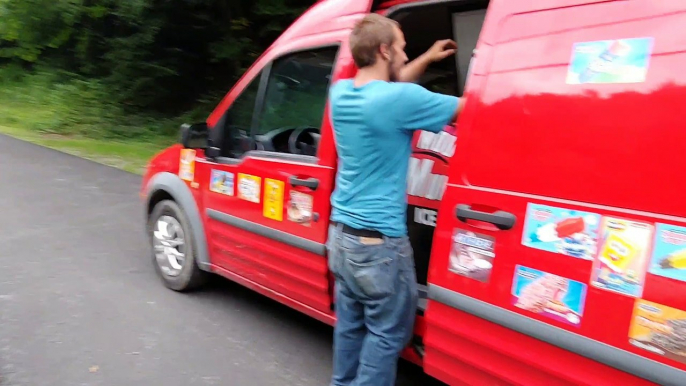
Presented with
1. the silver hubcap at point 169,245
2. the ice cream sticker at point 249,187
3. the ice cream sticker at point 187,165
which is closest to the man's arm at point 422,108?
the ice cream sticker at point 249,187

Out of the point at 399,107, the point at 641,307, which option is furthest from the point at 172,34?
the point at 641,307

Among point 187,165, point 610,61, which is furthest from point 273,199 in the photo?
point 610,61

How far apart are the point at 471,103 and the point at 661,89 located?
2.49 feet

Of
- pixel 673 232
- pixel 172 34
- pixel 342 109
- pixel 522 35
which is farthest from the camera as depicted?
pixel 172 34

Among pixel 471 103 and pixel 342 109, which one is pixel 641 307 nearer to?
pixel 471 103

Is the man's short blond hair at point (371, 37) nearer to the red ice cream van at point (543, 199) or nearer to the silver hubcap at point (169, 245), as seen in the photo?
the red ice cream van at point (543, 199)

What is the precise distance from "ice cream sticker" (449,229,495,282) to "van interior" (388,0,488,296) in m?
0.87

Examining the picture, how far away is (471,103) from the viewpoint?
2.67m

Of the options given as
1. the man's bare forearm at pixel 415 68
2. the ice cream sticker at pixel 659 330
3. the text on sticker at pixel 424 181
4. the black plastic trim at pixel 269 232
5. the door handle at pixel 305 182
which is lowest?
the black plastic trim at pixel 269 232

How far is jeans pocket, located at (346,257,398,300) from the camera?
8.89 feet

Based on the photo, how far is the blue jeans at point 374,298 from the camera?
2727 mm

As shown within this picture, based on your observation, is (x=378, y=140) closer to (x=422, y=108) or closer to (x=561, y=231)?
(x=422, y=108)

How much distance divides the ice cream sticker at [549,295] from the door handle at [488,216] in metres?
0.17

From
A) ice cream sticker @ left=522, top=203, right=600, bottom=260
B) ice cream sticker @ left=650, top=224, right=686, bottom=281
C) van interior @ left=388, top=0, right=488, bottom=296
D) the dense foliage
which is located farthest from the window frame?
the dense foliage
